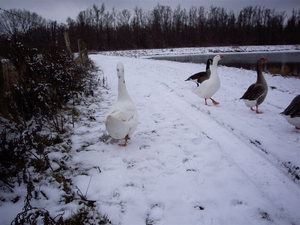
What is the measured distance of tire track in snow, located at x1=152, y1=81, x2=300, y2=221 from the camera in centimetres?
219

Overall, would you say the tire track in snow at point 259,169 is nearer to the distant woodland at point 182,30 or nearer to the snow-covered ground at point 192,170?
the snow-covered ground at point 192,170

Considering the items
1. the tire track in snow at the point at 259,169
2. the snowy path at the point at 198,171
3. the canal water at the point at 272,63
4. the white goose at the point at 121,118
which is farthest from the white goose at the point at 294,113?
the canal water at the point at 272,63

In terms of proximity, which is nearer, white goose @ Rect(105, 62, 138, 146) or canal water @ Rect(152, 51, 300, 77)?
white goose @ Rect(105, 62, 138, 146)

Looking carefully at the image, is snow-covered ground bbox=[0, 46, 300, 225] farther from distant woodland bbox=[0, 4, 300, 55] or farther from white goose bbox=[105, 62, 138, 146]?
Answer: distant woodland bbox=[0, 4, 300, 55]

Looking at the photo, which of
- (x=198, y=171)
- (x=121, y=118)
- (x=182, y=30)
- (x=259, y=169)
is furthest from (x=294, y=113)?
(x=182, y=30)

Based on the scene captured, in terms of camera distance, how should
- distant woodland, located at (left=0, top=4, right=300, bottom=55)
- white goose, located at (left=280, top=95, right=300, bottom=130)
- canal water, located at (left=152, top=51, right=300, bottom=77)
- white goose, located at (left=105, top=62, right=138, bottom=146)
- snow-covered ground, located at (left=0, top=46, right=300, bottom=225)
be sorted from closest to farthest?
snow-covered ground, located at (left=0, top=46, right=300, bottom=225) → white goose, located at (left=105, top=62, right=138, bottom=146) → white goose, located at (left=280, top=95, right=300, bottom=130) → canal water, located at (left=152, top=51, right=300, bottom=77) → distant woodland, located at (left=0, top=4, right=300, bottom=55)

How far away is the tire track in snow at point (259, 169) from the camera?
7.17 ft

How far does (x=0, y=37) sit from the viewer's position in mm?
3615

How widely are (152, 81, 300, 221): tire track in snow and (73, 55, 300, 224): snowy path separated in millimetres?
11

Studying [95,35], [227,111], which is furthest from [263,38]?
[227,111]

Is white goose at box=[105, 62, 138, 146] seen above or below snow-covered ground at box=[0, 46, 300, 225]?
above

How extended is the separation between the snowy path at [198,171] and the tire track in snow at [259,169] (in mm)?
11

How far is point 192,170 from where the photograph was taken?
109 inches

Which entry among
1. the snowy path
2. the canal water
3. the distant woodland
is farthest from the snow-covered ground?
the distant woodland
